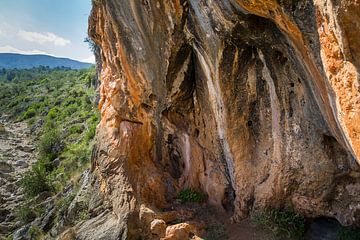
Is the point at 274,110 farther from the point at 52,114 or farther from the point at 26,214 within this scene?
the point at 52,114

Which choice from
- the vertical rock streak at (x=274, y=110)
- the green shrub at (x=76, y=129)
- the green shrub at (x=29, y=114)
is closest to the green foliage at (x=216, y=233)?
the vertical rock streak at (x=274, y=110)

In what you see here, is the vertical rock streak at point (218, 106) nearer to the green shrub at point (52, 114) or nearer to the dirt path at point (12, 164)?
the dirt path at point (12, 164)

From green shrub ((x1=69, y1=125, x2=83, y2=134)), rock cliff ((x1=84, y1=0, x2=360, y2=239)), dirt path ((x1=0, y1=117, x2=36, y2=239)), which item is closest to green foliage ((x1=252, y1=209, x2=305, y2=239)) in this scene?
rock cliff ((x1=84, y1=0, x2=360, y2=239))

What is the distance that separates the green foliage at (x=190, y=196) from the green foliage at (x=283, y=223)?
2214 mm

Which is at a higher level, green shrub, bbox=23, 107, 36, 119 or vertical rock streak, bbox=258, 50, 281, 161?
vertical rock streak, bbox=258, 50, 281, 161

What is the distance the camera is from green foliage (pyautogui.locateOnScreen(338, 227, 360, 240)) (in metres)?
6.90

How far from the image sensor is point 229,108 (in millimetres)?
8328

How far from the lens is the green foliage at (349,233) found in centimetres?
690

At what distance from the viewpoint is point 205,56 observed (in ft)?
27.6

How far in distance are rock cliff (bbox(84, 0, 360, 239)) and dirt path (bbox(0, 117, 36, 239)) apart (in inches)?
376

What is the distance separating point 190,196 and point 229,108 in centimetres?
319

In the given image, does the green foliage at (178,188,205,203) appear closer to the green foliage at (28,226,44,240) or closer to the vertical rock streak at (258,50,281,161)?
the vertical rock streak at (258,50,281,161)

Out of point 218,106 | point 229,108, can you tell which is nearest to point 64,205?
point 218,106

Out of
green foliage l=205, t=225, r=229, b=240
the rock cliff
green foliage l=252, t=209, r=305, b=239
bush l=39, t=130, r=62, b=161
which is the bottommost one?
bush l=39, t=130, r=62, b=161
